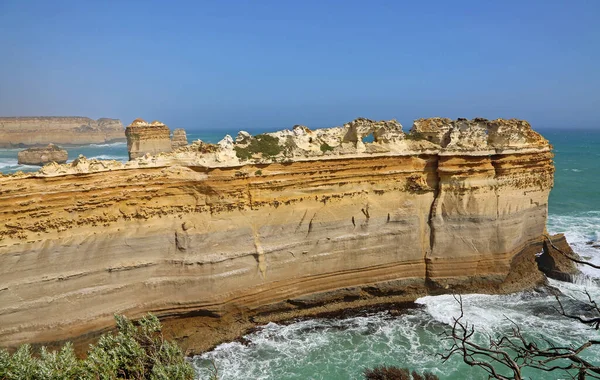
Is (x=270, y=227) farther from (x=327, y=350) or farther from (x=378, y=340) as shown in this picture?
(x=378, y=340)

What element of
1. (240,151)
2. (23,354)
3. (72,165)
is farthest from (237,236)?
(23,354)

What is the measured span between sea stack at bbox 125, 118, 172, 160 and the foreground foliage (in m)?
23.8

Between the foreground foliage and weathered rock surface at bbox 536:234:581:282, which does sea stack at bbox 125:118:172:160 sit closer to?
the foreground foliage

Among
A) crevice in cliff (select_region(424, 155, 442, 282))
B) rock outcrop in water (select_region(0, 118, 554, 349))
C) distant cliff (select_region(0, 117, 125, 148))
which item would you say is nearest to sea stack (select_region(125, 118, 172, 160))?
rock outcrop in water (select_region(0, 118, 554, 349))

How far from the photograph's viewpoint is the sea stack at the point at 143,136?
30766mm

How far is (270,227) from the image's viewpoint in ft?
44.4

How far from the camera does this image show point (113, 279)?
1177cm

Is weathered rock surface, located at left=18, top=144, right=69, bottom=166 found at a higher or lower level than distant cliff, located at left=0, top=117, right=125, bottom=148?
lower

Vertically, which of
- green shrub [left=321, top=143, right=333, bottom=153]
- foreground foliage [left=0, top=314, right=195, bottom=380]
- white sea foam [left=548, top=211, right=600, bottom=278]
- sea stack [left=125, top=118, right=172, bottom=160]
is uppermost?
sea stack [left=125, top=118, right=172, bottom=160]

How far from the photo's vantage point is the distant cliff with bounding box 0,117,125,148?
277ft

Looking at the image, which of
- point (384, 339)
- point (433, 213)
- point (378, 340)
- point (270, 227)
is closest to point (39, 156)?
point (270, 227)

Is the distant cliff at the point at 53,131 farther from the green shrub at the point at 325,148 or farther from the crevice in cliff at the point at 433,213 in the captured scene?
the crevice in cliff at the point at 433,213

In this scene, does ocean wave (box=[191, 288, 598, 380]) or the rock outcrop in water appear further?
ocean wave (box=[191, 288, 598, 380])

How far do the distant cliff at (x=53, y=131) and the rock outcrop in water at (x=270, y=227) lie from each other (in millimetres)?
87798
